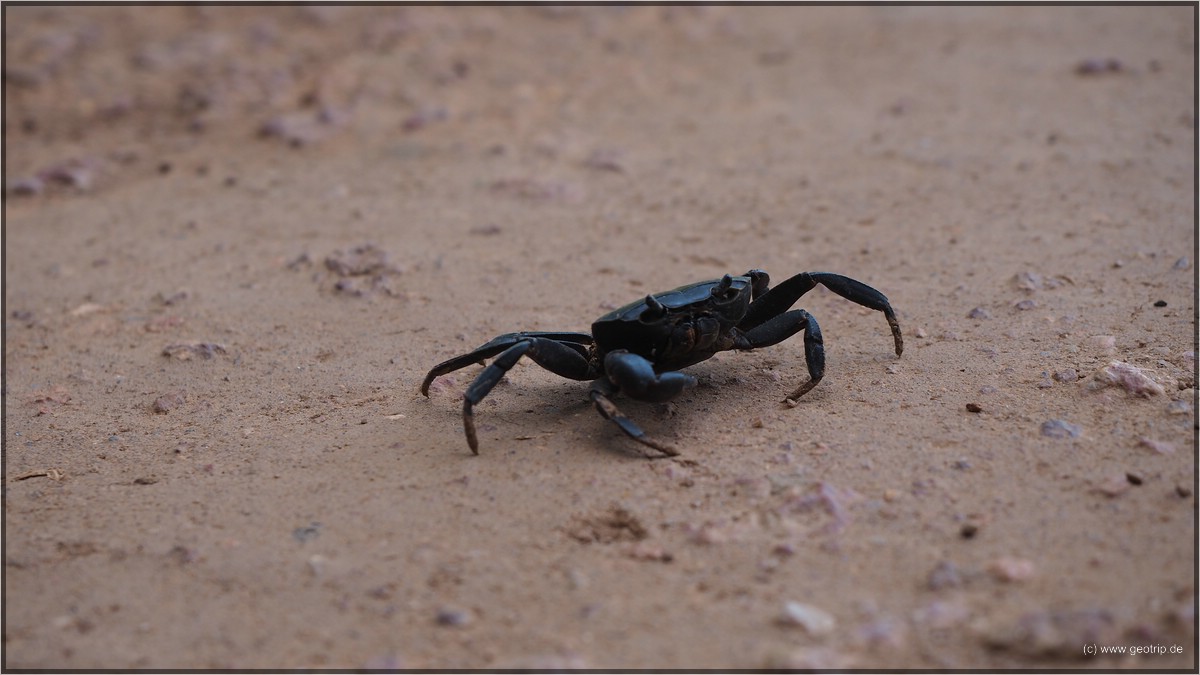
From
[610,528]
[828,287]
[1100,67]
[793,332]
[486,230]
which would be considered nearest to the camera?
[610,528]

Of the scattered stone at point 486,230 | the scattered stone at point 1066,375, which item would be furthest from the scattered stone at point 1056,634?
the scattered stone at point 486,230

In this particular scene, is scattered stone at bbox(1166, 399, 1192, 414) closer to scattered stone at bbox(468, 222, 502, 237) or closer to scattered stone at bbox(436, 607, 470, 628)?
scattered stone at bbox(436, 607, 470, 628)

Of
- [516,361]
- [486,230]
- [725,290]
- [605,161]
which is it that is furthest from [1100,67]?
[516,361]

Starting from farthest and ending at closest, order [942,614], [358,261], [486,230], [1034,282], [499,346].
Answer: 1. [486,230]
2. [358,261]
3. [1034,282]
4. [499,346]
5. [942,614]

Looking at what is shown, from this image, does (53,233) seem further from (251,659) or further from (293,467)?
(251,659)

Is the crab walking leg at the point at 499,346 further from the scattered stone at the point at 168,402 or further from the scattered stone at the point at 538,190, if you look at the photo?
the scattered stone at the point at 538,190

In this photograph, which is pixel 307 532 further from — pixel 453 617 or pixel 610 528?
pixel 610 528

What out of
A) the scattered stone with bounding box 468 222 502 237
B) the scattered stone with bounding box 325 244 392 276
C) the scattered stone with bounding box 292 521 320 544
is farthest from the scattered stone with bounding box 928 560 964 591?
the scattered stone with bounding box 468 222 502 237
